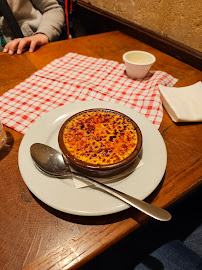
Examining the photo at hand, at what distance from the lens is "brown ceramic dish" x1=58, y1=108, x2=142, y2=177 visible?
2.02ft

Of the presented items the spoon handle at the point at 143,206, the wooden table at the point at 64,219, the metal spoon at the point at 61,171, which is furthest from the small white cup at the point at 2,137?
the spoon handle at the point at 143,206

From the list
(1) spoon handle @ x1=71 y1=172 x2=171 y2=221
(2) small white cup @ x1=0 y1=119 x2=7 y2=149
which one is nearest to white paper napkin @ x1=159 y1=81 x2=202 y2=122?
(1) spoon handle @ x1=71 y1=172 x2=171 y2=221

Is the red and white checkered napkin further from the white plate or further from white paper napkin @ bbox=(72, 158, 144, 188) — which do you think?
white paper napkin @ bbox=(72, 158, 144, 188)

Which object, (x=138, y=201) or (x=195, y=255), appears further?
(x=195, y=255)

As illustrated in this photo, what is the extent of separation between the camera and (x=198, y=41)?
4.09 feet

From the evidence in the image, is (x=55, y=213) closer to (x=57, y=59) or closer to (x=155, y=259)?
(x=155, y=259)

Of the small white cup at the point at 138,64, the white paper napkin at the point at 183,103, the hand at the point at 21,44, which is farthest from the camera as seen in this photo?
the hand at the point at 21,44

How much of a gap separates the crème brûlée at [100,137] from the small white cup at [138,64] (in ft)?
1.47

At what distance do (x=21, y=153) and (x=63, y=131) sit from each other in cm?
16

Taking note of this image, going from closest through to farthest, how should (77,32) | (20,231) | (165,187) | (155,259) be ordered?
(20,231)
(165,187)
(155,259)
(77,32)

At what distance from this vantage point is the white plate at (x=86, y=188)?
0.54m

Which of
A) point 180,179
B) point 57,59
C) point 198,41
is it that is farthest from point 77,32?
point 180,179

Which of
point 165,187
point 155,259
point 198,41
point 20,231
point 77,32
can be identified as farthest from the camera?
point 77,32

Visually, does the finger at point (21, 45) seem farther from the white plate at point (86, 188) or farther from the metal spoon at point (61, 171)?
the metal spoon at point (61, 171)
